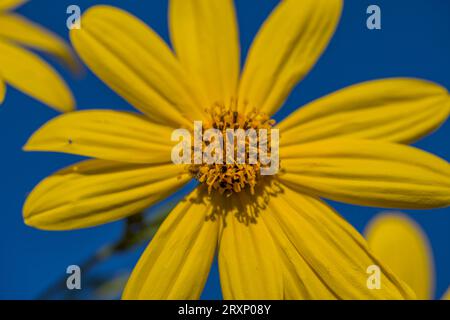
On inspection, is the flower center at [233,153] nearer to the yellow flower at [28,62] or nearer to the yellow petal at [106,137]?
the yellow petal at [106,137]

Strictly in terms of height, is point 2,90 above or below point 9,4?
below

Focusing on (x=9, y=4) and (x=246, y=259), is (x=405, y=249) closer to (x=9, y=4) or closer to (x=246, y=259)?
(x=246, y=259)

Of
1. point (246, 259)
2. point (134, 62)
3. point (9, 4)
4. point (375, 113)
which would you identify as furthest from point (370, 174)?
point (9, 4)

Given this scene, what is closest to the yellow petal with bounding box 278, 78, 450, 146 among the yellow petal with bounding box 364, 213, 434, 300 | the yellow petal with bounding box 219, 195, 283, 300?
the yellow petal with bounding box 219, 195, 283, 300

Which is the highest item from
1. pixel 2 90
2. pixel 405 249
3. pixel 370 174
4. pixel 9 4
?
pixel 9 4

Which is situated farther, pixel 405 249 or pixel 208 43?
pixel 405 249
